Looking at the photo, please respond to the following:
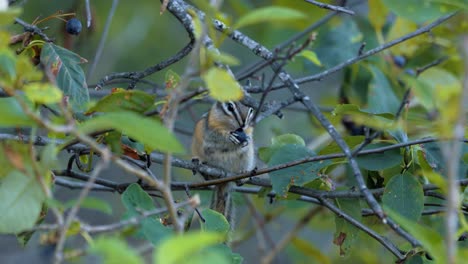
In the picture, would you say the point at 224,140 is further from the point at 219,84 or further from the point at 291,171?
the point at 219,84

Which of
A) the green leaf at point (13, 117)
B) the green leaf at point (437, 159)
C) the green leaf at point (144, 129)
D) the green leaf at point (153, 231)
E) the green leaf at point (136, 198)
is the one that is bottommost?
the green leaf at point (136, 198)

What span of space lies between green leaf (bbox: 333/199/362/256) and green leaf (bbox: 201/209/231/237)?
25.0 inches

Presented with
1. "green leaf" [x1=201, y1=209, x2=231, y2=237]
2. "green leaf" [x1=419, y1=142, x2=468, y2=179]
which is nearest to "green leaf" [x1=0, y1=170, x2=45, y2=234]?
"green leaf" [x1=201, y1=209, x2=231, y2=237]

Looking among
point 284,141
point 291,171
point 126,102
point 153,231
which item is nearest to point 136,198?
point 153,231

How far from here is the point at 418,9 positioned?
2564mm

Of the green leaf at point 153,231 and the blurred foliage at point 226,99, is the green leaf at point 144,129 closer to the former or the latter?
the blurred foliage at point 226,99

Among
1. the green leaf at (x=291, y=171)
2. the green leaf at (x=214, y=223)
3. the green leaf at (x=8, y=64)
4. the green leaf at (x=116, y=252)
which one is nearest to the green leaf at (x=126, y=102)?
the green leaf at (x=8, y=64)

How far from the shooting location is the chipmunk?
404 centimetres

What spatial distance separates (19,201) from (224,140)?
2.22 m

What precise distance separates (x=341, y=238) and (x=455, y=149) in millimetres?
1709

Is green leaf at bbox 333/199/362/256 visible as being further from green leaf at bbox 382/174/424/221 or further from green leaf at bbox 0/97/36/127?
green leaf at bbox 0/97/36/127

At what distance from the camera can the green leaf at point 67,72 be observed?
2.74 meters

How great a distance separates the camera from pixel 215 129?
4203mm

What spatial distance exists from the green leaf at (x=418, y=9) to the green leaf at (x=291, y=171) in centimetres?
68
